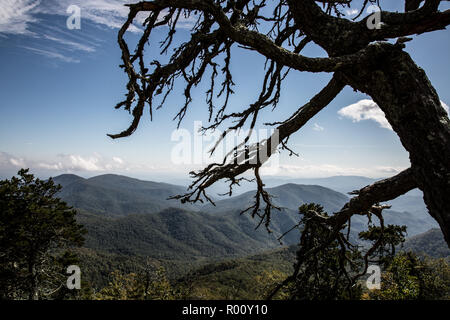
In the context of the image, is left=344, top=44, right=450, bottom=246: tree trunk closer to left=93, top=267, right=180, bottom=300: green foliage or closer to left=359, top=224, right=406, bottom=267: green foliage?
left=359, top=224, right=406, bottom=267: green foliage

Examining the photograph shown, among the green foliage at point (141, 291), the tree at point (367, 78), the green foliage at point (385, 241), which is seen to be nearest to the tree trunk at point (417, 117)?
the tree at point (367, 78)

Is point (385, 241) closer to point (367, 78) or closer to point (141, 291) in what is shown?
point (367, 78)

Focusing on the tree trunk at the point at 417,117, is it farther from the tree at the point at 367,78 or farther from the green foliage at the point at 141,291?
the green foliage at the point at 141,291

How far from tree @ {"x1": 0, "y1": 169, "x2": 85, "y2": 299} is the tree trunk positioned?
66.8 feet

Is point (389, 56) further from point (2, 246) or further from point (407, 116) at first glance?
point (2, 246)

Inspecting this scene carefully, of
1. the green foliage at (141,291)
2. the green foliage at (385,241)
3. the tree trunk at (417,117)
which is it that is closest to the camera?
the tree trunk at (417,117)

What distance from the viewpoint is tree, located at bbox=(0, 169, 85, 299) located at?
15.2 meters

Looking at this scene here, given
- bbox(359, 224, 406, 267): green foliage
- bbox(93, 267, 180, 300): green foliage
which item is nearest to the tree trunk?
bbox(359, 224, 406, 267): green foliage

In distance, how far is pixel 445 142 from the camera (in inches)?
66.7

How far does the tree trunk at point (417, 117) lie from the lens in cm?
167

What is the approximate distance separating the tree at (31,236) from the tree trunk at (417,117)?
66.8 feet

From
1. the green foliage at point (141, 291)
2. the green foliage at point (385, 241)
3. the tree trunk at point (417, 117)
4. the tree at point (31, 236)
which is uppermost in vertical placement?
the tree trunk at point (417, 117)
